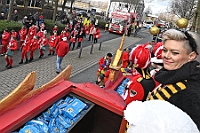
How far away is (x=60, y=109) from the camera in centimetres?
298

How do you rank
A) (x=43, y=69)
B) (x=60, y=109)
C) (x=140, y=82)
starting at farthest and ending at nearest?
1. (x=43, y=69)
2. (x=60, y=109)
3. (x=140, y=82)

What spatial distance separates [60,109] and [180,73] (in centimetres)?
174

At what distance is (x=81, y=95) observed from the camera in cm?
329

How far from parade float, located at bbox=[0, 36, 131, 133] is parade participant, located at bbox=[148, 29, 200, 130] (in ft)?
3.81

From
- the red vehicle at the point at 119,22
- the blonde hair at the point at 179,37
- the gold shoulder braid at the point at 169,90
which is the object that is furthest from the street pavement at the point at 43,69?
the red vehicle at the point at 119,22

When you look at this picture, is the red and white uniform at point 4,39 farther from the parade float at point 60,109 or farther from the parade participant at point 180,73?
the parade participant at point 180,73

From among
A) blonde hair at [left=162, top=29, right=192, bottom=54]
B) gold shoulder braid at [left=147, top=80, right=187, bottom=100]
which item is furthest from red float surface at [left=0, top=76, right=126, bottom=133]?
blonde hair at [left=162, top=29, right=192, bottom=54]

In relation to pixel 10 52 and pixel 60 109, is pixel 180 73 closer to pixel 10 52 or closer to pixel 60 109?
pixel 60 109

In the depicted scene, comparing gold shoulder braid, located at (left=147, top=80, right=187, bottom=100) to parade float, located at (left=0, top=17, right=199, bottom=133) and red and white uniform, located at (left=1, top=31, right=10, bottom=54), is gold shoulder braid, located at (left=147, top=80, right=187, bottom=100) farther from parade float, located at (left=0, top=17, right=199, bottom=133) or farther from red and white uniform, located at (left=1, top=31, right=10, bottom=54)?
red and white uniform, located at (left=1, top=31, right=10, bottom=54)

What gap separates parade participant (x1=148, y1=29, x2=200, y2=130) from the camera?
1730 mm

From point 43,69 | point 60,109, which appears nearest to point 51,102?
point 60,109

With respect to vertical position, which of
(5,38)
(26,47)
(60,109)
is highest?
(5,38)

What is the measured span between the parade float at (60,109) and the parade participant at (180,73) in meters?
1.16

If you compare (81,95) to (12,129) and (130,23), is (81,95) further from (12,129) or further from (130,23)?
(130,23)
